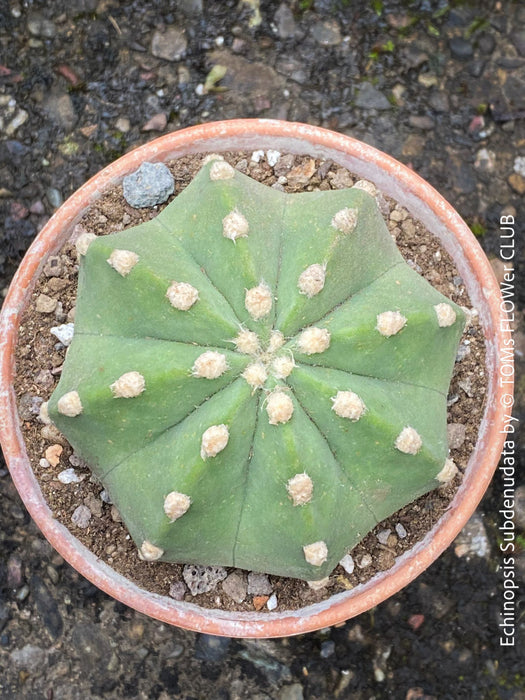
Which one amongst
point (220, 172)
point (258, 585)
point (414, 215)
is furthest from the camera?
point (414, 215)

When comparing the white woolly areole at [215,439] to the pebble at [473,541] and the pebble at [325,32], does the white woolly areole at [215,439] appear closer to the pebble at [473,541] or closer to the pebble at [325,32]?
the pebble at [473,541]

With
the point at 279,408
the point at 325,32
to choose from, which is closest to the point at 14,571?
the point at 279,408

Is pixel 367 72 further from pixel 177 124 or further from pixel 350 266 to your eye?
pixel 350 266

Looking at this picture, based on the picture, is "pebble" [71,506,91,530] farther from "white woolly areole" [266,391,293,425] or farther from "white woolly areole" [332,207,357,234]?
"white woolly areole" [332,207,357,234]

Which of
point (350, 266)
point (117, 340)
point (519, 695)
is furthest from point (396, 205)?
point (519, 695)

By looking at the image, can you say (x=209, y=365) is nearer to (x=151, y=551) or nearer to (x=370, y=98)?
(x=151, y=551)

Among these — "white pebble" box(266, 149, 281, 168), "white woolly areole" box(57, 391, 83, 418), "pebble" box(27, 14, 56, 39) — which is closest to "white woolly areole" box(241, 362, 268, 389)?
"white woolly areole" box(57, 391, 83, 418)

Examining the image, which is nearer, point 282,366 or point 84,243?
point 282,366
